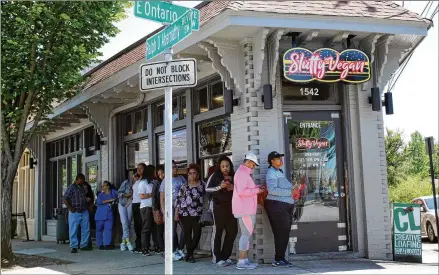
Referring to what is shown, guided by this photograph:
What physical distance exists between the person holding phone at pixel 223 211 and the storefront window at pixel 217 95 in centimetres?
175

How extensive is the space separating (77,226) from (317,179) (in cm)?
620

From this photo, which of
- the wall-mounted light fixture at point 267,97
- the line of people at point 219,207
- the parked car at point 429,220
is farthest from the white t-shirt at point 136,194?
the parked car at point 429,220

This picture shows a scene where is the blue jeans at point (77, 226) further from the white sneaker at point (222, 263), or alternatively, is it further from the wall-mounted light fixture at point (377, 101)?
the wall-mounted light fixture at point (377, 101)

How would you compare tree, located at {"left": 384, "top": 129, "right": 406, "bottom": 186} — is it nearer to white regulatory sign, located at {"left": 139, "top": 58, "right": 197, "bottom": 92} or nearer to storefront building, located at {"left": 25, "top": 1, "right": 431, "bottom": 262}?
storefront building, located at {"left": 25, "top": 1, "right": 431, "bottom": 262}

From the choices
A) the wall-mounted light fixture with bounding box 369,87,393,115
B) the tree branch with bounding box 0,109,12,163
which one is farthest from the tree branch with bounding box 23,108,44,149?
the wall-mounted light fixture with bounding box 369,87,393,115

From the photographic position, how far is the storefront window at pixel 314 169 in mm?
9086

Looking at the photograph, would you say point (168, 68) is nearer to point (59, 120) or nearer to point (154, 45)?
point (154, 45)

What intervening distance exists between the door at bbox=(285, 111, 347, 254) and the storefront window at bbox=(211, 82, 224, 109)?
1513 mm

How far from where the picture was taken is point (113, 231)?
13047 mm

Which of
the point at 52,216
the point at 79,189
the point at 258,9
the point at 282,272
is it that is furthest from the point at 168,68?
the point at 52,216

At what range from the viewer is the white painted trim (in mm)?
8008

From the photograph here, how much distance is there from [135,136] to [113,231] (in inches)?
94.9

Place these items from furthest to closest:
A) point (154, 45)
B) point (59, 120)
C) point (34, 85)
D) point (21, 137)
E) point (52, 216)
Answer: point (52, 216)
point (59, 120)
point (21, 137)
point (34, 85)
point (154, 45)

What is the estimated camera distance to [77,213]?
41.0ft
